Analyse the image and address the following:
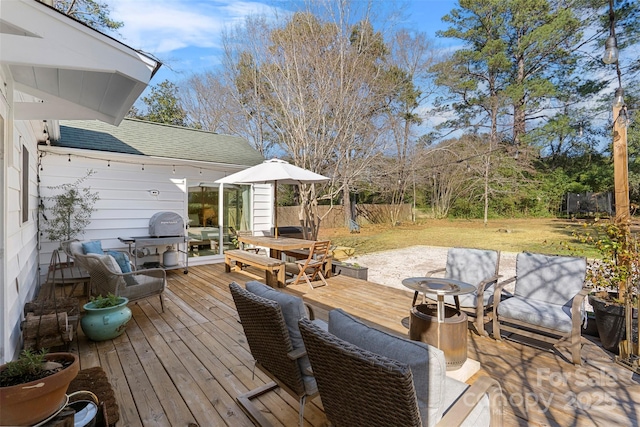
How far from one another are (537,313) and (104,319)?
467 centimetres

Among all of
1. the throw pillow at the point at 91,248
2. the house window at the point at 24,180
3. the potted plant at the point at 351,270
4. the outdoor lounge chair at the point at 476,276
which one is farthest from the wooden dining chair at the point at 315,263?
the house window at the point at 24,180

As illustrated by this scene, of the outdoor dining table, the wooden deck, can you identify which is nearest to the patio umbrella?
the outdoor dining table

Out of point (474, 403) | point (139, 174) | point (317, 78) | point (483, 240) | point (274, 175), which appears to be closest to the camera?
point (474, 403)

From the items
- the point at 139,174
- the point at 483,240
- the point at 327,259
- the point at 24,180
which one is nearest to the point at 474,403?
the point at 327,259

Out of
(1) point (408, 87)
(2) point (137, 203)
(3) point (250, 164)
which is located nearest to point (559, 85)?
(1) point (408, 87)

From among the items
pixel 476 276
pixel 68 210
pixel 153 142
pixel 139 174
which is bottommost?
pixel 476 276

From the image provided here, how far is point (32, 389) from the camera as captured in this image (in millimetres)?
1416

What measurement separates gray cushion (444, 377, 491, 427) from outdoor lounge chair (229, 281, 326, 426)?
808 millimetres

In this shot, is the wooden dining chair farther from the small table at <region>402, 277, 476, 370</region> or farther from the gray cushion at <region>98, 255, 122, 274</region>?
the gray cushion at <region>98, 255, 122, 274</region>

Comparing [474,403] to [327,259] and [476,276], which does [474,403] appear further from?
[327,259]

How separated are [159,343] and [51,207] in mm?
4135

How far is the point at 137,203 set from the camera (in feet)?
21.4

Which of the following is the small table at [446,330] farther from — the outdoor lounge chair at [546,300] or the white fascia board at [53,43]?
the white fascia board at [53,43]

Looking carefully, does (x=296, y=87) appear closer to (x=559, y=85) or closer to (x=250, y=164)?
(x=250, y=164)
